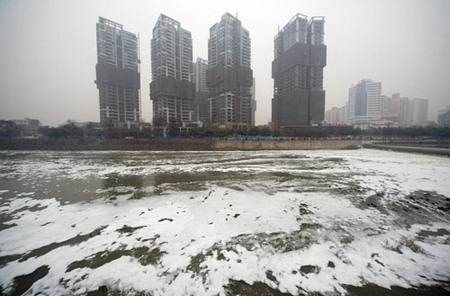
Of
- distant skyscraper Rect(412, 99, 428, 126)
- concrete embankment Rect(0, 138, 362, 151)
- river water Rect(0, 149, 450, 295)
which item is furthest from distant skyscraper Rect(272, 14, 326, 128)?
distant skyscraper Rect(412, 99, 428, 126)

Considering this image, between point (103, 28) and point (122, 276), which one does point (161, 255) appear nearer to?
point (122, 276)

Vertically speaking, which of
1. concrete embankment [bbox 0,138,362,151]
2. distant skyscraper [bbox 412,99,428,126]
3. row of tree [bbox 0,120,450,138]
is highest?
distant skyscraper [bbox 412,99,428,126]

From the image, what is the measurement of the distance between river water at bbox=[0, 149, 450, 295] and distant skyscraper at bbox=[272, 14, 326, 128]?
100m

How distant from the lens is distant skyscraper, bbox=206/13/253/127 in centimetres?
10775

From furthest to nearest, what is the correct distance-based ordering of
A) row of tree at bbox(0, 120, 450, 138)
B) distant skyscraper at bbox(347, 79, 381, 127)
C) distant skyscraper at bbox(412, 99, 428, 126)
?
distant skyscraper at bbox(412, 99, 428, 126)
distant skyscraper at bbox(347, 79, 381, 127)
row of tree at bbox(0, 120, 450, 138)

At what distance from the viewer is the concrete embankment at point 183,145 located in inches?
1828

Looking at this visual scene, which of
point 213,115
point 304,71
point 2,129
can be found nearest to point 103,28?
point 2,129

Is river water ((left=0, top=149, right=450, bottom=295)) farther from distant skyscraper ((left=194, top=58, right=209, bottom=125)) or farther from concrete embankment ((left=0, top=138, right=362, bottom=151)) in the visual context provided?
distant skyscraper ((left=194, top=58, right=209, bottom=125))

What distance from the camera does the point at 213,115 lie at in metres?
115

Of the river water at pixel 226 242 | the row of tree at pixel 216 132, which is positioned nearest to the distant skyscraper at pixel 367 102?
the row of tree at pixel 216 132

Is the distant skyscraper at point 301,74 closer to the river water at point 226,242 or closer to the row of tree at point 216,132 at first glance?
the row of tree at point 216,132

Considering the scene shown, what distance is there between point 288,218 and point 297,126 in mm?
100473

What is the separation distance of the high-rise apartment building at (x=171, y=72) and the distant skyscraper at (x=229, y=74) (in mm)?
17998

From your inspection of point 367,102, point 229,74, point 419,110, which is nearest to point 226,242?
point 229,74
